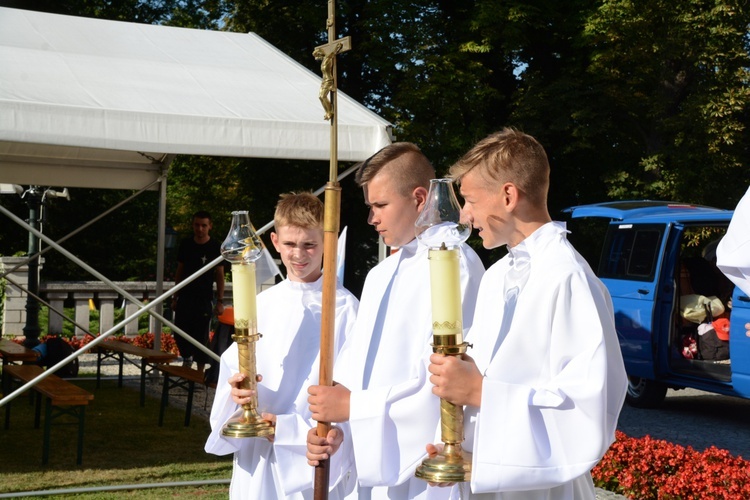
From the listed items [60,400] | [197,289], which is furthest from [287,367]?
[197,289]

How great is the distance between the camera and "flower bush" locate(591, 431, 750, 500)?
17.4 ft

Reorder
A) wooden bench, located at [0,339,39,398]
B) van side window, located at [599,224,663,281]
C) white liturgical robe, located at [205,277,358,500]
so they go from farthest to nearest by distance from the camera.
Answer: van side window, located at [599,224,663,281]
wooden bench, located at [0,339,39,398]
white liturgical robe, located at [205,277,358,500]

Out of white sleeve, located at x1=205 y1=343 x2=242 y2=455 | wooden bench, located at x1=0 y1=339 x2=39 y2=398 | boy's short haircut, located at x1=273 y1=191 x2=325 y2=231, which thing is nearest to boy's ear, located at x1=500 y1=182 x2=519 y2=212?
boy's short haircut, located at x1=273 y1=191 x2=325 y2=231

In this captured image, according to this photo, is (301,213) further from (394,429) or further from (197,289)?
(197,289)

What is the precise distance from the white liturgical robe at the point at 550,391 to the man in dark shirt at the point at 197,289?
337 inches

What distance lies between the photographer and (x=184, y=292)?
435 inches

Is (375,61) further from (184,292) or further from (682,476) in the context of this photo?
(682,476)

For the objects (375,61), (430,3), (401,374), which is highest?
(430,3)

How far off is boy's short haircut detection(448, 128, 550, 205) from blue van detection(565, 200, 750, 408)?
7.17 meters

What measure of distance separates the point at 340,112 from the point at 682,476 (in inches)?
136

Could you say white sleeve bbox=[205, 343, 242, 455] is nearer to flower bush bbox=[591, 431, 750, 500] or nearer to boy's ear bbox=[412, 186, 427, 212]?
boy's ear bbox=[412, 186, 427, 212]

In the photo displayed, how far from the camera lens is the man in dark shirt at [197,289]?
10773 millimetres

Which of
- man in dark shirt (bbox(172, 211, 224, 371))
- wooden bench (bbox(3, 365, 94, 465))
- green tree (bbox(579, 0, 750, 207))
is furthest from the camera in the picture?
green tree (bbox(579, 0, 750, 207))

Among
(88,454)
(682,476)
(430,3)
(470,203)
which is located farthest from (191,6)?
(470,203)
